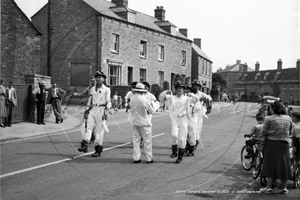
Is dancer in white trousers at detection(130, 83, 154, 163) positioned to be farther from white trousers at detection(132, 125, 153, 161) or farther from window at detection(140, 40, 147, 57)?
window at detection(140, 40, 147, 57)

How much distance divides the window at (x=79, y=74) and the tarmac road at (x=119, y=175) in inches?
862

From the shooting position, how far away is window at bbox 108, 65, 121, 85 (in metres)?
33.1

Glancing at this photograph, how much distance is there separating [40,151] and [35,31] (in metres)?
18.0

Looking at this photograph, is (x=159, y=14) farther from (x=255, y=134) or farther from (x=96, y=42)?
(x=255, y=134)

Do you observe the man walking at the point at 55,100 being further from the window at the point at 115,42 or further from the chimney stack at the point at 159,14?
the chimney stack at the point at 159,14

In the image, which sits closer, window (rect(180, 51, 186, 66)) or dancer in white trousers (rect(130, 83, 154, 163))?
dancer in white trousers (rect(130, 83, 154, 163))

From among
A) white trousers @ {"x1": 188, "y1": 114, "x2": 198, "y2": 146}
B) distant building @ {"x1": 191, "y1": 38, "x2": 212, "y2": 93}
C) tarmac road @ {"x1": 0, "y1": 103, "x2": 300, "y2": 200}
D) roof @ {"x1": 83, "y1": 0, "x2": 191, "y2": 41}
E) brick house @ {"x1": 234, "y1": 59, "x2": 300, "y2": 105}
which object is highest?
roof @ {"x1": 83, "y1": 0, "x2": 191, "y2": 41}

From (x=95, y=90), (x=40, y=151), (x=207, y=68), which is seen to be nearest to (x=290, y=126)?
(x=95, y=90)

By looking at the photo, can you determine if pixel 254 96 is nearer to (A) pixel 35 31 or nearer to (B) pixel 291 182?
(B) pixel 291 182

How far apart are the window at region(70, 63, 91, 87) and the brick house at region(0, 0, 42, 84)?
23.2ft

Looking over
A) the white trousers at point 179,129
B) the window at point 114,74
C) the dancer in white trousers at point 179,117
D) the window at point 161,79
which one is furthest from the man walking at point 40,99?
the window at point 161,79

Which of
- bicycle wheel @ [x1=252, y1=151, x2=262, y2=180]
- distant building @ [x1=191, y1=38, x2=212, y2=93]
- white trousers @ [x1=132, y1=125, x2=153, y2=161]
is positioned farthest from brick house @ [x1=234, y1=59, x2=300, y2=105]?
distant building @ [x1=191, y1=38, x2=212, y2=93]

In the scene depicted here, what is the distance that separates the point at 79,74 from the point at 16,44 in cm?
903

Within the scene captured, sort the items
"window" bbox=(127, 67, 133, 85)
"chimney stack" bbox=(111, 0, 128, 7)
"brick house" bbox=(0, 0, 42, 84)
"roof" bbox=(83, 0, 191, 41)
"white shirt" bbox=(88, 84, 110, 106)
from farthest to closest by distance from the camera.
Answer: "window" bbox=(127, 67, 133, 85) < "chimney stack" bbox=(111, 0, 128, 7) < "roof" bbox=(83, 0, 191, 41) < "brick house" bbox=(0, 0, 42, 84) < "white shirt" bbox=(88, 84, 110, 106)
